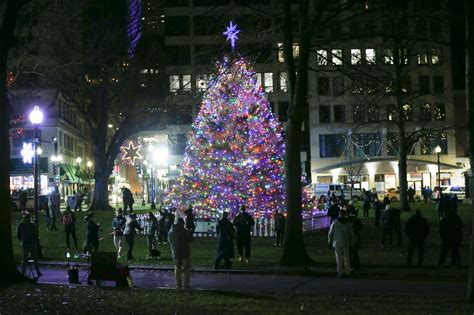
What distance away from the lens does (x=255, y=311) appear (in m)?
11.2

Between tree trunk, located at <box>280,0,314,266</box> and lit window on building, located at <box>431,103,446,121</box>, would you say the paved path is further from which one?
lit window on building, located at <box>431,103,446,121</box>

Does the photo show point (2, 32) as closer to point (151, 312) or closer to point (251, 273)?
point (151, 312)

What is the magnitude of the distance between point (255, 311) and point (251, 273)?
8.71 meters

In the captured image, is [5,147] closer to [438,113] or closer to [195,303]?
[195,303]

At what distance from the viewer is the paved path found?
15859 mm

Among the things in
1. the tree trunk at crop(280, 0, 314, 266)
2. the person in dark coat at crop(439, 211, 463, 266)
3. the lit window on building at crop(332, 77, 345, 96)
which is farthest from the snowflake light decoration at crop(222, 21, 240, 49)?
Result: the lit window on building at crop(332, 77, 345, 96)

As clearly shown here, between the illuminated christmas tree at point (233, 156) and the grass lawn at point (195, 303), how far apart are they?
14248 millimetres

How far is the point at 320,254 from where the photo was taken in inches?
934

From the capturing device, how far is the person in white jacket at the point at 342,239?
17766 mm

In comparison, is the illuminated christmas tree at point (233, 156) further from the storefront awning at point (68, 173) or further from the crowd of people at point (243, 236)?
the storefront awning at point (68, 173)

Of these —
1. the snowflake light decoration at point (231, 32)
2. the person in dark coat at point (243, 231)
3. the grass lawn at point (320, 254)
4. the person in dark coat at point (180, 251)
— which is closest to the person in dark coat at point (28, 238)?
the grass lawn at point (320, 254)

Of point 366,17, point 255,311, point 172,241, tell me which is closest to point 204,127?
point 366,17

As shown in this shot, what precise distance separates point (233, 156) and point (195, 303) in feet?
55.0

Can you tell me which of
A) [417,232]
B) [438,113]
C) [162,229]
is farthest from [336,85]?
[417,232]
